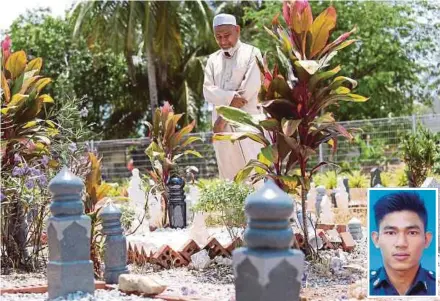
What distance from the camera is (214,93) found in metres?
6.21

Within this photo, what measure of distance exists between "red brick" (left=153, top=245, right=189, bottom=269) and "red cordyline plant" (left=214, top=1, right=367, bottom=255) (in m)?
0.82

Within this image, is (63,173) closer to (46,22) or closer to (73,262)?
(73,262)

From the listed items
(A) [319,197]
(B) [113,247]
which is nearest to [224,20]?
(B) [113,247]

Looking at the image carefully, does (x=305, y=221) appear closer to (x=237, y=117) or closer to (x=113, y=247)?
(x=237, y=117)

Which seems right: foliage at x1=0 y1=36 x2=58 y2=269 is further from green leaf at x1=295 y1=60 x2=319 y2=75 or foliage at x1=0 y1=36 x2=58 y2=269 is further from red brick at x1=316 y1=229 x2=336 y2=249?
red brick at x1=316 y1=229 x2=336 y2=249

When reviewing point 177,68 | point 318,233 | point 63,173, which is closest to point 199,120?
point 177,68

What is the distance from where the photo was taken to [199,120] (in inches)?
1009

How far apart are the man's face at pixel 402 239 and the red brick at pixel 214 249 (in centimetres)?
177

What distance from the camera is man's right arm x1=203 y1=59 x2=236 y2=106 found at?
20.1ft

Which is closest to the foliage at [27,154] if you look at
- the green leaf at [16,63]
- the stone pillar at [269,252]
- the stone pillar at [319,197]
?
the green leaf at [16,63]

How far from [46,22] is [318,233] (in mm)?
23341

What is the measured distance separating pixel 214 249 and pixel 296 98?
4.13 ft

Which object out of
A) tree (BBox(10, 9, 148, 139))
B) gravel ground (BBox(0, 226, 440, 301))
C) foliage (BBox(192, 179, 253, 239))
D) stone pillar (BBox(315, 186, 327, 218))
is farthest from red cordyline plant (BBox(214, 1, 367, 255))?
tree (BBox(10, 9, 148, 139))

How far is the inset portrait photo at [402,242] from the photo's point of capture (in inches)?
143
